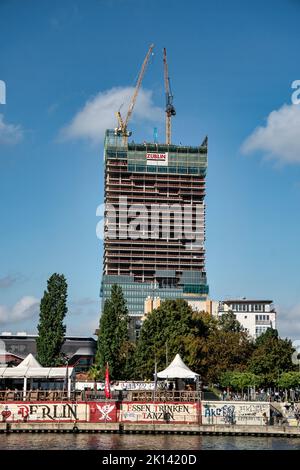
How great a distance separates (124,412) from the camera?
6362cm

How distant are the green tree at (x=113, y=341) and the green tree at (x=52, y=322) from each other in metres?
7.37

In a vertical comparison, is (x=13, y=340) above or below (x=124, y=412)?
above

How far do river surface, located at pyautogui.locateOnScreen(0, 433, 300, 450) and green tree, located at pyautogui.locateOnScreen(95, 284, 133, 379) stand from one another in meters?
35.7

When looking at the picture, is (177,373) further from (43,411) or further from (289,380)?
(289,380)

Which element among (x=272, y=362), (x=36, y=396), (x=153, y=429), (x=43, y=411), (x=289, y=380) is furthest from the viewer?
(x=272, y=362)

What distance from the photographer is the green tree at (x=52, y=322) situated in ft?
336

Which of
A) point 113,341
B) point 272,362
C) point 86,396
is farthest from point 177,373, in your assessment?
point 113,341

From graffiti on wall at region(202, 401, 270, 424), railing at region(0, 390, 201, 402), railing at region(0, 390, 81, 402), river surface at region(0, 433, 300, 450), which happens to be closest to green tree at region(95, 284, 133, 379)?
railing at region(0, 390, 201, 402)

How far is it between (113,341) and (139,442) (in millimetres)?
42531

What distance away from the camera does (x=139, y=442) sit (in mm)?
55812
